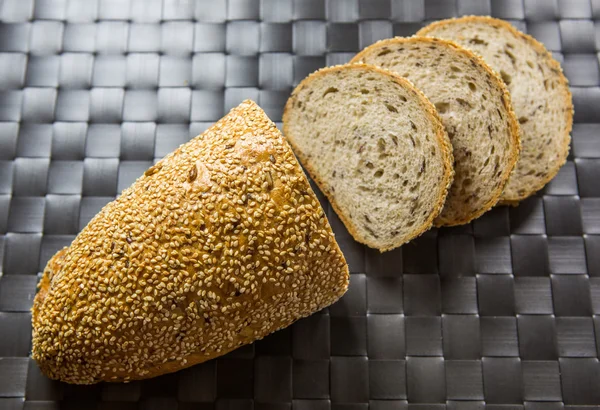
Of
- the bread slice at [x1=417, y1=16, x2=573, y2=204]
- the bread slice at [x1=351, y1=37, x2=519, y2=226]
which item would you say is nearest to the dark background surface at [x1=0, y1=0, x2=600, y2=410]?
the bread slice at [x1=417, y1=16, x2=573, y2=204]

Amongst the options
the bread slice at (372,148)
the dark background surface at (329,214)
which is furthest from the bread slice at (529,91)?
the bread slice at (372,148)

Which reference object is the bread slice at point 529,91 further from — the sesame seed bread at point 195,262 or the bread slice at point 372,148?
the sesame seed bread at point 195,262

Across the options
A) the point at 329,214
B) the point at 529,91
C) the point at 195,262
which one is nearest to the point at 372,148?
the point at 329,214

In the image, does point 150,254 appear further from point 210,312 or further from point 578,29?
point 578,29

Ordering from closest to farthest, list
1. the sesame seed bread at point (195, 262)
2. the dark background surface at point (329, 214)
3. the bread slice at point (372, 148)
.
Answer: the sesame seed bread at point (195, 262), the bread slice at point (372, 148), the dark background surface at point (329, 214)

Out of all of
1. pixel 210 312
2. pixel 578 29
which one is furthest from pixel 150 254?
pixel 578 29

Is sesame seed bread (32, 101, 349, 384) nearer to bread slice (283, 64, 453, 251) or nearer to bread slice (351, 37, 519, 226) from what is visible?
bread slice (283, 64, 453, 251)

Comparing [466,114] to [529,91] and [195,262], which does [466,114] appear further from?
[195,262]
